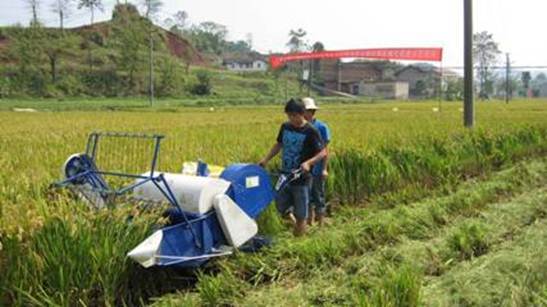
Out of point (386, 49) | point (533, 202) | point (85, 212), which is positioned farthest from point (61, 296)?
point (386, 49)

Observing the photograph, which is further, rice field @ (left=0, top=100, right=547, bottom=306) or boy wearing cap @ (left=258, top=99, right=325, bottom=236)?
boy wearing cap @ (left=258, top=99, right=325, bottom=236)

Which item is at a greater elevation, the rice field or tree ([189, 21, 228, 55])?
tree ([189, 21, 228, 55])

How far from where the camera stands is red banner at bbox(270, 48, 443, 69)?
1097 inches

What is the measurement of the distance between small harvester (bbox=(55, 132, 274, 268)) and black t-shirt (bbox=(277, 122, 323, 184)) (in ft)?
2.58

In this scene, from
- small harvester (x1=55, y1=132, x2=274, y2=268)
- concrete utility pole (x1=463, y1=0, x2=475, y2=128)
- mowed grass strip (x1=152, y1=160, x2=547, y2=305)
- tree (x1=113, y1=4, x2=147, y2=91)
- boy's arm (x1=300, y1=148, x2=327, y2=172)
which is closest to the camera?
small harvester (x1=55, y1=132, x2=274, y2=268)

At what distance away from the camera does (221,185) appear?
4.70 meters

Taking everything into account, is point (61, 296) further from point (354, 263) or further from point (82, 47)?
point (82, 47)

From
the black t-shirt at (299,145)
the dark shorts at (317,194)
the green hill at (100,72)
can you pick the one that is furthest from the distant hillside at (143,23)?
Answer: the black t-shirt at (299,145)

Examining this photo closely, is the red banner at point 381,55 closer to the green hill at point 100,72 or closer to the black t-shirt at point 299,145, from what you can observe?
the green hill at point 100,72

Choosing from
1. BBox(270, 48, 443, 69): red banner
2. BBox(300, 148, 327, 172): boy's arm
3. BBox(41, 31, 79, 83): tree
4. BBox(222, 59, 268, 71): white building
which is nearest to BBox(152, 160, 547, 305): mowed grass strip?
BBox(300, 148, 327, 172): boy's arm

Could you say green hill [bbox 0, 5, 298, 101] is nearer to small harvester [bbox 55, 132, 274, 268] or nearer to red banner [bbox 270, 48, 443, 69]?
red banner [bbox 270, 48, 443, 69]

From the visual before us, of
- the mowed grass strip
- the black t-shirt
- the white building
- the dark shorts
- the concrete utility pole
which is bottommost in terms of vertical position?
the mowed grass strip

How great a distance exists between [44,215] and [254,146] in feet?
16.3

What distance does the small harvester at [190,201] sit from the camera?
14.3 feet
